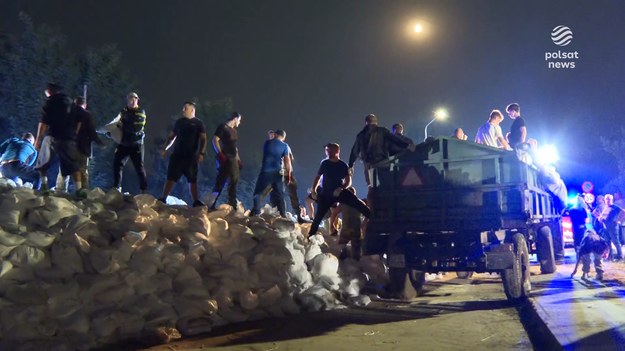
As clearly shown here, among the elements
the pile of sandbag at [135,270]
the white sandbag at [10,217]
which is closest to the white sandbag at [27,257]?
the pile of sandbag at [135,270]

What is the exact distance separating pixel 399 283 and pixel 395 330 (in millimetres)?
2127

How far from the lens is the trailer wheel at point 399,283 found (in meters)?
7.59

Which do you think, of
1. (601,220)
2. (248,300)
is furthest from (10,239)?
(601,220)

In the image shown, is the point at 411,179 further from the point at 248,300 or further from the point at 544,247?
the point at 248,300

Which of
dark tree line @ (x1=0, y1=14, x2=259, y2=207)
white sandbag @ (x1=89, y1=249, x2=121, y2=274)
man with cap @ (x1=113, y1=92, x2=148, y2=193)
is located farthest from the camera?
dark tree line @ (x1=0, y1=14, x2=259, y2=207)

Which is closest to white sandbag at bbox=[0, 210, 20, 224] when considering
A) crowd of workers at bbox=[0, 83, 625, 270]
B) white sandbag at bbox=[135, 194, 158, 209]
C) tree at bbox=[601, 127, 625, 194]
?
crowd of workers at bbox=[0, 83, 625, 270]

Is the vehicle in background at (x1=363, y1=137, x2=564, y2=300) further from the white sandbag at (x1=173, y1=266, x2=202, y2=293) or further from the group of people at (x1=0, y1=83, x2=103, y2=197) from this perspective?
the group of people at (x1=0, y1=83, x2=103, y2=197)

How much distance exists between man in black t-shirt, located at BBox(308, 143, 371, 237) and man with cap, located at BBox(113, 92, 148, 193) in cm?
254

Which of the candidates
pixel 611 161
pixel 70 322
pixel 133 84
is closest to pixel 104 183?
pixel 133 84

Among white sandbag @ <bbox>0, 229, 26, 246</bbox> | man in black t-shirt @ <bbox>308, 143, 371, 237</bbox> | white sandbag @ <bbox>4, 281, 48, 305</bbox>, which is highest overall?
man in black t-shirt @ <bbox>308, 143, 371, 237</bbox>

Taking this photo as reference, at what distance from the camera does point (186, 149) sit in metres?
7.15

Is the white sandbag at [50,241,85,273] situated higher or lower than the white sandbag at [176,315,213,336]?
higher

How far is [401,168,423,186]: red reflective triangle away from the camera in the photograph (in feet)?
24.4

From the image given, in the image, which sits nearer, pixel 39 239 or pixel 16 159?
pixel 39 239
